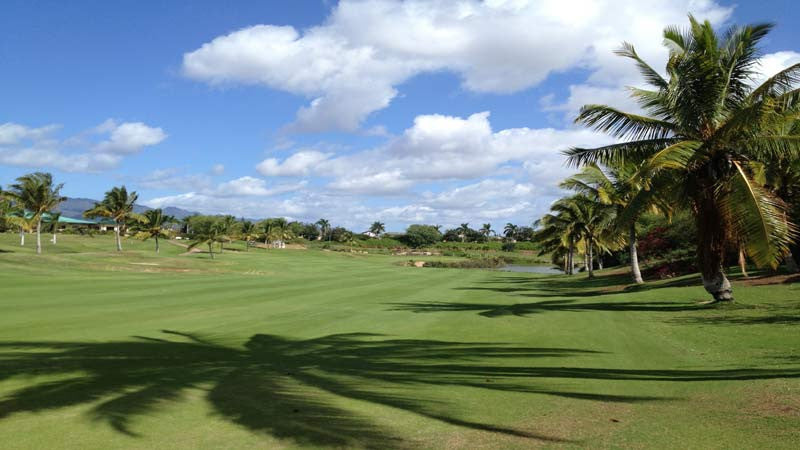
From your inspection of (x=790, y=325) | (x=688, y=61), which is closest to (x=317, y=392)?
(x=790, y=325)

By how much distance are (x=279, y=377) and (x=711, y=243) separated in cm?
1519

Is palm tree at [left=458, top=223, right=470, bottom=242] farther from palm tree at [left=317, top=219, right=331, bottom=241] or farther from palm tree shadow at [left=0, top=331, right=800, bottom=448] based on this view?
palm tree shadow at [left=0, top=331, right=800, bottom=448]

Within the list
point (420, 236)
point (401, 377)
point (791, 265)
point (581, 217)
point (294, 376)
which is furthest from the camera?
point (420, 236)

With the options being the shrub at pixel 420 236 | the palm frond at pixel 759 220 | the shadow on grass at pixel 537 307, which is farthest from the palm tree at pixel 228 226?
the shrub at pixel 420 236

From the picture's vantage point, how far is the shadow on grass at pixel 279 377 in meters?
6.55

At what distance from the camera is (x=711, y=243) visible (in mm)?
17641

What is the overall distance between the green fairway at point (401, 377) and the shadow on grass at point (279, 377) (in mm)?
45

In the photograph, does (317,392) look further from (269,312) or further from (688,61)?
(688,61)

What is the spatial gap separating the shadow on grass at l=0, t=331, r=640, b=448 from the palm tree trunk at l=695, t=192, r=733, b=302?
360 inches

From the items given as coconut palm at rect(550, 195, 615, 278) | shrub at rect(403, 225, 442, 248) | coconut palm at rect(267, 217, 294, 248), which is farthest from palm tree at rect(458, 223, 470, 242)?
coconut palm at rect(550, 195, 615, 278)


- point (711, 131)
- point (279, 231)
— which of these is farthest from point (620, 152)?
point (279, 231)

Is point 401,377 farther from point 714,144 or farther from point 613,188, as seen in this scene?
point 613,188

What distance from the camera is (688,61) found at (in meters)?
16.8

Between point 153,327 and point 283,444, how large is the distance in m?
11.2
